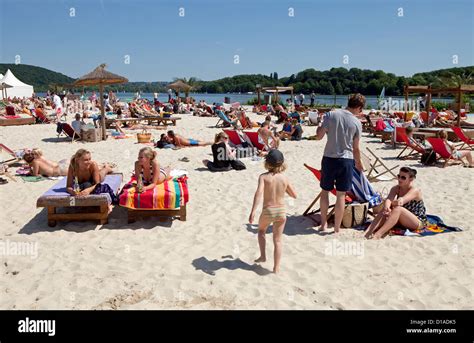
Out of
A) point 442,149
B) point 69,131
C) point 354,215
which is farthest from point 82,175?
point 69,131

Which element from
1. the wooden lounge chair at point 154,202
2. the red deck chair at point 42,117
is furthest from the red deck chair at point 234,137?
the red deck chair at point 42,117

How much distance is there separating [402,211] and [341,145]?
A: 104 cm

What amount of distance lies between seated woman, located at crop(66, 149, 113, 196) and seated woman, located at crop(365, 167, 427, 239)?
334cm

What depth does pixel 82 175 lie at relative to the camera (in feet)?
16.4

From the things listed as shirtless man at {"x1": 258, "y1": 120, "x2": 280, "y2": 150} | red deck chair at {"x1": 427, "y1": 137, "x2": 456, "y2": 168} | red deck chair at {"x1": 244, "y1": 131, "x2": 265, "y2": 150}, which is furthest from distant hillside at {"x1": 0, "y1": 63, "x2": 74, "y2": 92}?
red deck chair at {"x1": 427, "y1": 137, "x2": 456, "y2": 168}

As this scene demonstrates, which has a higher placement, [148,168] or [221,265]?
[148,168]

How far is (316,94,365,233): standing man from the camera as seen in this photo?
4203 millimetres

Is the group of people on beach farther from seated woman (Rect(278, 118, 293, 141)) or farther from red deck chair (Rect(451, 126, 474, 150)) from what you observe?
seated woman (Rect(278, 118, 293, 141))

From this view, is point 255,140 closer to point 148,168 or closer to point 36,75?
point 148,168

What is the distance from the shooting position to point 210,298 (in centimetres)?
319

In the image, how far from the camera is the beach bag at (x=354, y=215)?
470 cm

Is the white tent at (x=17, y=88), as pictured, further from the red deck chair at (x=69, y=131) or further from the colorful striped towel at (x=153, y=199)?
the colorful striped towel at (x=153, y=199)
